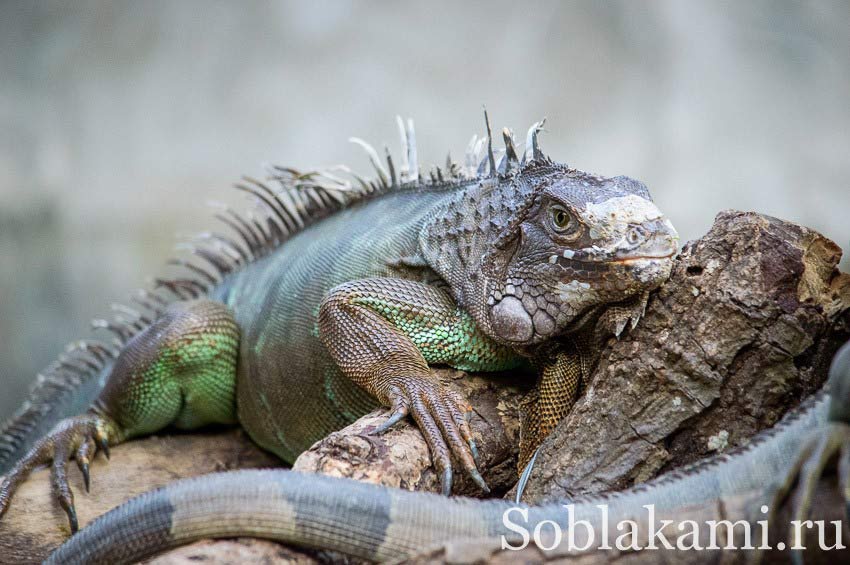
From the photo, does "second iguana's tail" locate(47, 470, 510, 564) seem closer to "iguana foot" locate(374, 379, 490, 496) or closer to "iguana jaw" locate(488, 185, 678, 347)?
"iguana foot" locate(374, 379, 490, 496)

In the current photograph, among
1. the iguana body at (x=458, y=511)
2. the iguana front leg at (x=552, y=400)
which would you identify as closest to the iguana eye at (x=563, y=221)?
the iguana front leg at (x=552, y=400)

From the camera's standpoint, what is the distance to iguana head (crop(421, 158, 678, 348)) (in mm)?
2777

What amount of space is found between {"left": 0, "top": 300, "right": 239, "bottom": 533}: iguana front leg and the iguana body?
2.05 m

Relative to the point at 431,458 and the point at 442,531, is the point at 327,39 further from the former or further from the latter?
the point at 442,531

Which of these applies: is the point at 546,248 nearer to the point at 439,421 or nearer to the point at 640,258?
the point at 640,258

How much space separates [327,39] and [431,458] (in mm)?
6480

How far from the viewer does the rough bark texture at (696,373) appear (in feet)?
8.50

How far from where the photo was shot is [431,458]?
9.10ft

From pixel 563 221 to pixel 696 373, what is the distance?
0.80 meters

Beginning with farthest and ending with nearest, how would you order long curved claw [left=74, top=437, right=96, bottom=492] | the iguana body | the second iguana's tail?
1. long curved claw [left=74, top=437, right=96, bottom=492]
2. the second iguana's tail
3. the iguana body

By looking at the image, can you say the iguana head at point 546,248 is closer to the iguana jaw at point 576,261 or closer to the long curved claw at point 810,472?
the iguana jaw at point 576,261

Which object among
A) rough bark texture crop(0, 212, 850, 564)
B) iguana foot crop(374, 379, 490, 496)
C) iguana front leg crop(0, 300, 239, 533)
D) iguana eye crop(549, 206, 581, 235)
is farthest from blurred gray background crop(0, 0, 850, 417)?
iguana foot crop(374, 379, 490, 496)

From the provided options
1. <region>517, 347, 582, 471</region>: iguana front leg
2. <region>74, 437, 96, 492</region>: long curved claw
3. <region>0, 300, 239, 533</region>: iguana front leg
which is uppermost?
<region>517, 347, 582, 471</region>: iguana front leg

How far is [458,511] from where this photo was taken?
2.17 meters
